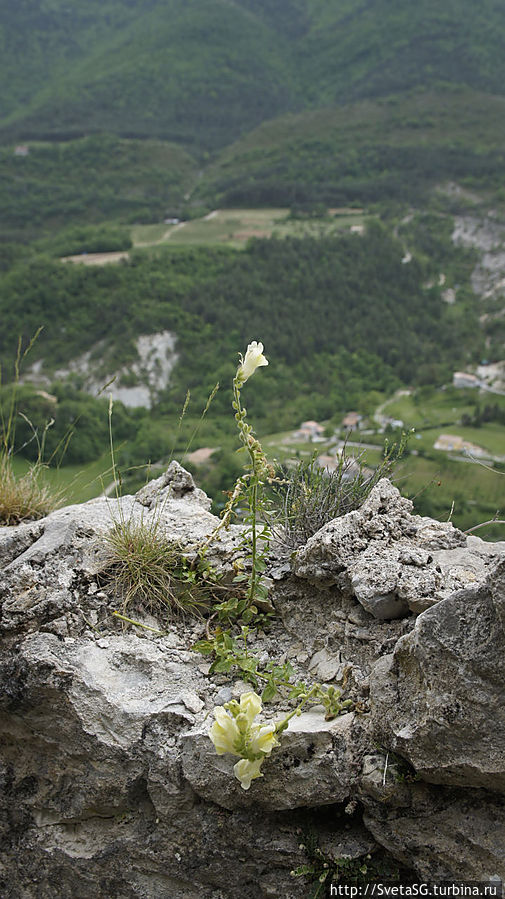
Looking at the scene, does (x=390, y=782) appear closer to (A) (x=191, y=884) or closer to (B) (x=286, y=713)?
(B) (x=286, y=713)

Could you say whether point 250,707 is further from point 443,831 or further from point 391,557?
point 391,557

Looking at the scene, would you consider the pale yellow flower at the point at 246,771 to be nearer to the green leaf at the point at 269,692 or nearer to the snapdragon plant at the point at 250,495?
the green leaf at the point at 269,692

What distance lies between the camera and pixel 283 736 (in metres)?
2.36

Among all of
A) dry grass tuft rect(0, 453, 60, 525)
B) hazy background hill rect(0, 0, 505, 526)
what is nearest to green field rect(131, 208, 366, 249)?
hazy background hill rect(0, 0, 505, 526)

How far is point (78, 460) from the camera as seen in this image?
20.6m

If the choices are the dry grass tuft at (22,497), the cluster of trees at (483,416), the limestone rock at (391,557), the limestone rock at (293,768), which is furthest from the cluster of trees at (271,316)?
the limestone rock at (293,768)

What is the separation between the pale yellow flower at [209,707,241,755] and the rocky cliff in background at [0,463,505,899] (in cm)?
15

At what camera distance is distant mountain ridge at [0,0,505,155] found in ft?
409

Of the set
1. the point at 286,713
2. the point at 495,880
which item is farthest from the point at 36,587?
the point at 495,880

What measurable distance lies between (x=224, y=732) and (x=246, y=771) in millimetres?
145

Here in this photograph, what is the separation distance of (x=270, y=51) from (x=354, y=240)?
373ft

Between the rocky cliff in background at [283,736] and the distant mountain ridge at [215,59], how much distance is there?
125 metres

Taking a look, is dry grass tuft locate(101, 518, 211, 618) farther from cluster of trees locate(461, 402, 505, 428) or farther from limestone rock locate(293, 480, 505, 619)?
cluster of trees locate(461, 402, 505, 428)

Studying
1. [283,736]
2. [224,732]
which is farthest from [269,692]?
[224,732]
